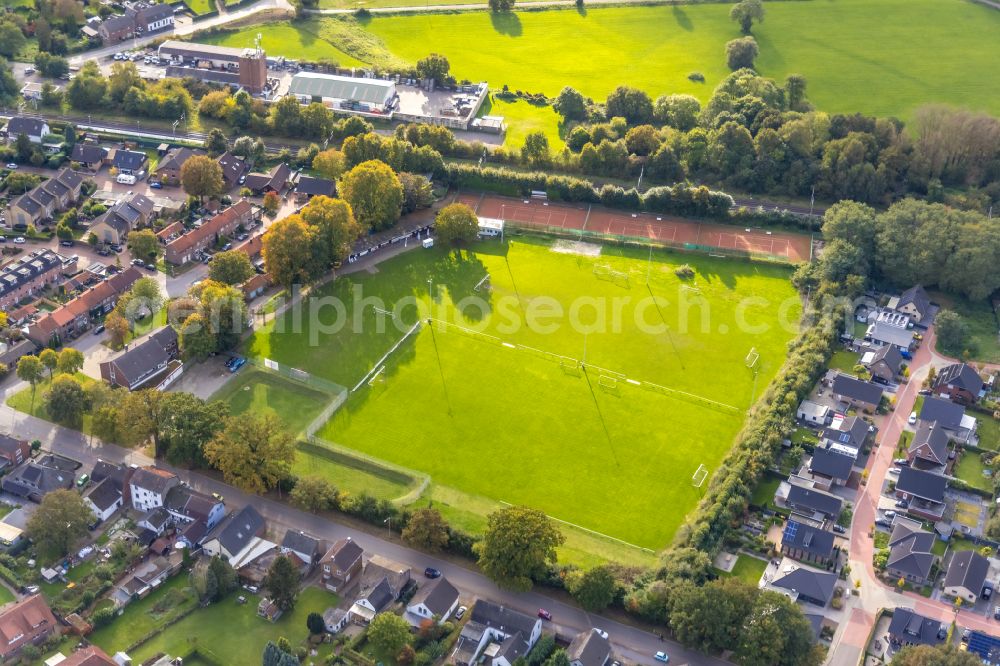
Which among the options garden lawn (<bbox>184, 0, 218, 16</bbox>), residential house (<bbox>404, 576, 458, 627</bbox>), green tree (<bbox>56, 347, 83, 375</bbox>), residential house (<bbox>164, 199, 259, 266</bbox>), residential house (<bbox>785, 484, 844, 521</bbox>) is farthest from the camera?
garden lawn (<bbox>184, 0, 218, 16</bbox>)

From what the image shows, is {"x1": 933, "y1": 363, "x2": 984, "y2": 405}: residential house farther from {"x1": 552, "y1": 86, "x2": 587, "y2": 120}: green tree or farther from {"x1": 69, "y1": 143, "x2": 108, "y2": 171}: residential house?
{"x1": 69, "y1": 143, "x2": 108, "y2": 171}: residential house

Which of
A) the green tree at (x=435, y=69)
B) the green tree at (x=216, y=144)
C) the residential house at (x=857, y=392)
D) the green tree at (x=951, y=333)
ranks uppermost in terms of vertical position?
the green tree at (x=435, y=69)

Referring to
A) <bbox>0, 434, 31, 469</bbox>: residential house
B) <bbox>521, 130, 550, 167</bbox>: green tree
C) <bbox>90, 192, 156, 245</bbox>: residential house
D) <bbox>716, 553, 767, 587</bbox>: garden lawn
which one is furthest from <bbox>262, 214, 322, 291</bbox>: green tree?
<bbox>716, 553, 767, 587</bbox>: garden lawn

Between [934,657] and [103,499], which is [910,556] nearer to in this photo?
[934,657]

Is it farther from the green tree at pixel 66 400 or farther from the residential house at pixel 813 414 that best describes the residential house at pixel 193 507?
the residential house at pixel 813 414

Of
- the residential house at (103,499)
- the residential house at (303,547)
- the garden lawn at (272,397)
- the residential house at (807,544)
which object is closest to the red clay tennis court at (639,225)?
the garden lawn at (272,397)

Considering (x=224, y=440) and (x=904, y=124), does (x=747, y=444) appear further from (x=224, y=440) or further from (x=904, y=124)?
(x=904, y=124)

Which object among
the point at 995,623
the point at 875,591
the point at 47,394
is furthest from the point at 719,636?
the point at 47,394
